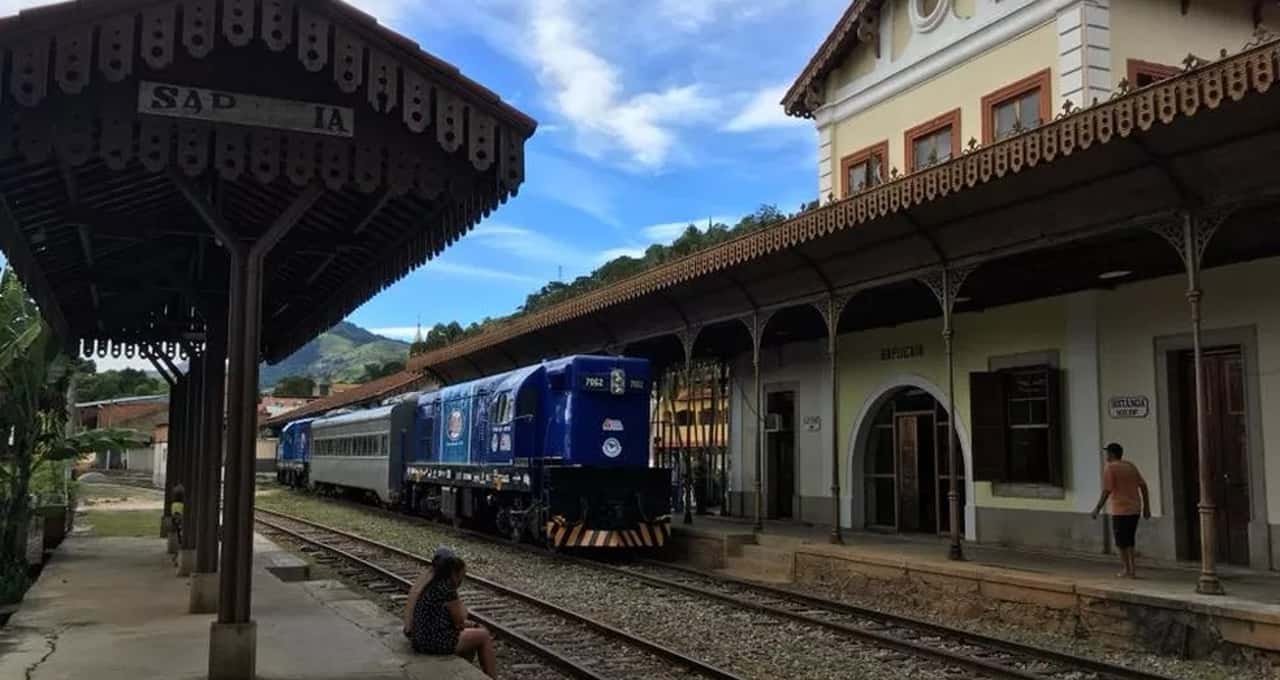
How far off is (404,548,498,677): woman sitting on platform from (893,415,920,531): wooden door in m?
11.0

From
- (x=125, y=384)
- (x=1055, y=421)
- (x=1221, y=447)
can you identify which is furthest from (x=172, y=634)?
(x=125, y=384)

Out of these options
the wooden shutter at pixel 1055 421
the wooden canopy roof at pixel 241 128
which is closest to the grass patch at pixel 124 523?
the wooden canopy roof at pixel 241 128

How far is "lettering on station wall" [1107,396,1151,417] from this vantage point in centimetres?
1270

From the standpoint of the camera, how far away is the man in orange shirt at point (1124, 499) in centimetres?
1070

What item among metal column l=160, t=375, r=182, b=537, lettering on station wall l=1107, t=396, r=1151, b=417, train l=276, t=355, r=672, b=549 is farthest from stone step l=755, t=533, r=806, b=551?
metal column l=160, t=375, r=182, b=537

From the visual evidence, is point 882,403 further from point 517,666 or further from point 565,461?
point 517,666

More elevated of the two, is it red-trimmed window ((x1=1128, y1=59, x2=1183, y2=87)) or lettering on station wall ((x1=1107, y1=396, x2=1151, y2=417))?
red-trimmed window ((x1=1128, y1=59, x2=1183, y2=87))

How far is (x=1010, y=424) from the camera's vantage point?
14719 millimetres

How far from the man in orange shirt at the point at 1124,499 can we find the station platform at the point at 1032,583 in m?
0.29

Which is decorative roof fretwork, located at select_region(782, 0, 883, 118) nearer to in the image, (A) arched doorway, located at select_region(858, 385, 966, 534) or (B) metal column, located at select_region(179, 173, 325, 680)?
(A) arched doorway, located at select_region(858, 385, 966, 534)

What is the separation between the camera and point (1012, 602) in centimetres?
1077

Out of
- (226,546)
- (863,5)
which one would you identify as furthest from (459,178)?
(863,5)

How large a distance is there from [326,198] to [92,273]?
3.61 meters

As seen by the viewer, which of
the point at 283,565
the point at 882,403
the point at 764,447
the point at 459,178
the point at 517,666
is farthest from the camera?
the point at 764,447
